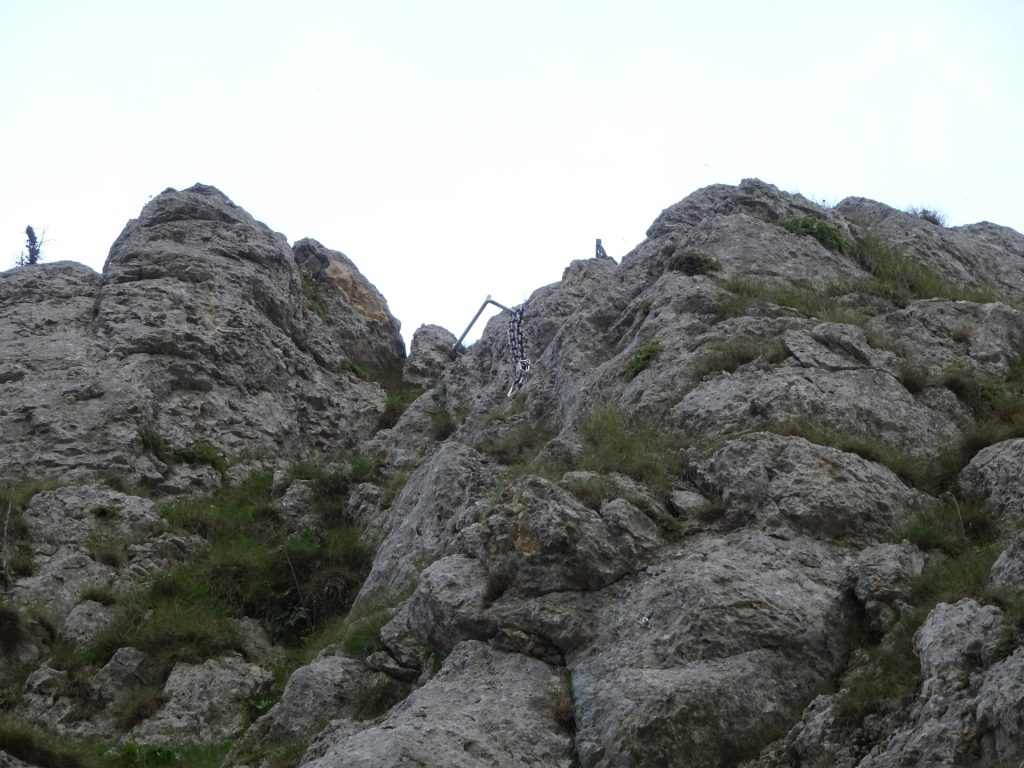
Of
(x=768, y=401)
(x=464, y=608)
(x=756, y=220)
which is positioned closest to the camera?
(x=464, y=608)

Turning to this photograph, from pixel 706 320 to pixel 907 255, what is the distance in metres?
5.40

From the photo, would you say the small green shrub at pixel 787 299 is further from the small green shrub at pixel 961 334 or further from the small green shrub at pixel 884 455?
the small green shrub at pixel 884 455

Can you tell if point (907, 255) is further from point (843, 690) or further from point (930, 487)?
point (843, 690)

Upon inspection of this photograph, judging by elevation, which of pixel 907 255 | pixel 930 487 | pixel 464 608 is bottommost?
pixel 464 608

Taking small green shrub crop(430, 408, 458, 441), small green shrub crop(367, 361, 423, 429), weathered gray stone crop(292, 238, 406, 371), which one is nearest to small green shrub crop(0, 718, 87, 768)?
small green shrub crop(430, 408, 458, 441)

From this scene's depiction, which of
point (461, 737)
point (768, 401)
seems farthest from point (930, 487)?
point (461, 737)

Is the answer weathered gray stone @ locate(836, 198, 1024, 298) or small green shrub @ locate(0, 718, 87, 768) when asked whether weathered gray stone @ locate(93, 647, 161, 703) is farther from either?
weathered gray stone @ locate(836, 198, 1024, 298)

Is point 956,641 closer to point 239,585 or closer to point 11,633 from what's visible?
point 239,585

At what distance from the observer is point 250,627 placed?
14.9m

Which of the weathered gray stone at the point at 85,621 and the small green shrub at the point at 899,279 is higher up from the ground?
the small green shrub at the point at 899,279

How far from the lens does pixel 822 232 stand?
18672 mm

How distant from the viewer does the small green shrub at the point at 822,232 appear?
18.6 metres

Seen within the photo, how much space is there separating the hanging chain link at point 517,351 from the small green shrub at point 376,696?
7.69m

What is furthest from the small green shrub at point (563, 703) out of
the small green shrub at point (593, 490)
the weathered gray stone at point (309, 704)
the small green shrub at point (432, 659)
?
the weathered gray stone at point (309, 704)
